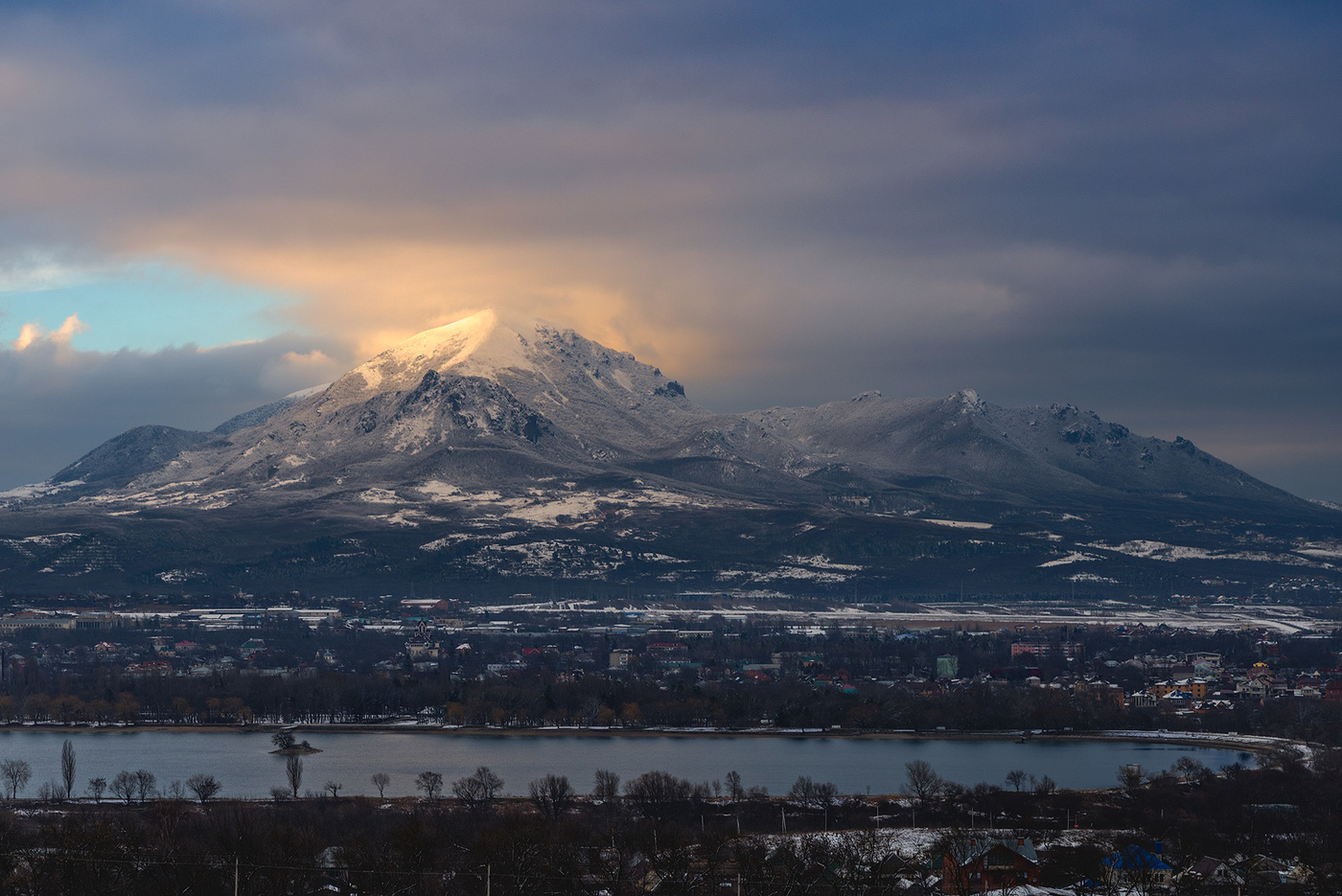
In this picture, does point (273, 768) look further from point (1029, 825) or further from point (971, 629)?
point (971, 629)

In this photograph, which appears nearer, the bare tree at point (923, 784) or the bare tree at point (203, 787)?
the bare tree at point (203, 787)

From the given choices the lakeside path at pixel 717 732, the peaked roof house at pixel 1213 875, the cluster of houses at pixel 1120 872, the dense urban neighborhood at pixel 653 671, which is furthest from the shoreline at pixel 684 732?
the cluster of houses at pixel 1120 872

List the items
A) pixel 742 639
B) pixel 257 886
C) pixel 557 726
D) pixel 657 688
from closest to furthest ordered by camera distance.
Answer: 1. pixel 257 886
2. pixel 557 726
3. pixel 657 688
4. pixel 742 639

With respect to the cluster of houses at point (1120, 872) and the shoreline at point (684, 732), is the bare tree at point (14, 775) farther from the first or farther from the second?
the cluster of houses at point (1120, 872)

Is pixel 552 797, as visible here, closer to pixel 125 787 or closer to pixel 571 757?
pixel 125 787

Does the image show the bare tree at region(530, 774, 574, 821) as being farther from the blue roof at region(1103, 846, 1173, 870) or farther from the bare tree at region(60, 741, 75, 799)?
the blue roof at region(1103, 846, 1173, 870)

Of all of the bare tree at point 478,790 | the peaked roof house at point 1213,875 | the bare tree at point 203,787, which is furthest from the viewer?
the bare tree at point 203,787

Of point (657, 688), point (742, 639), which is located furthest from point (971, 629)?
point (657, 688)
